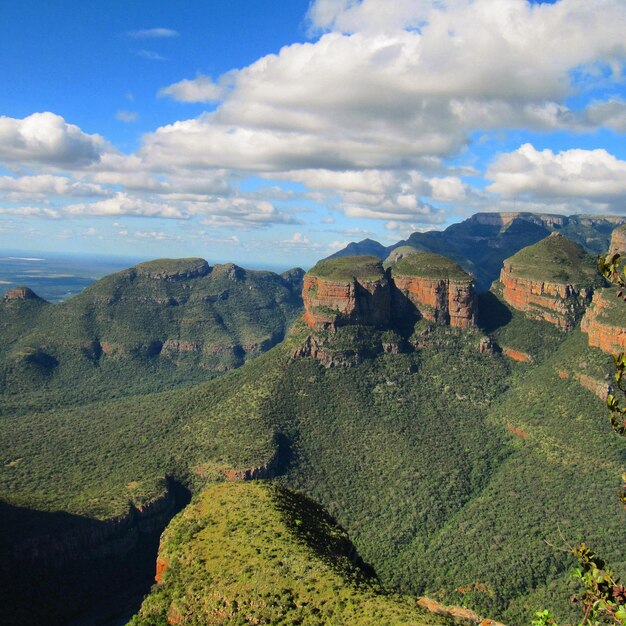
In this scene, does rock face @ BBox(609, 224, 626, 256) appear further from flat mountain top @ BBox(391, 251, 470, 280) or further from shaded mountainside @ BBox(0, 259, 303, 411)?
shaded mountainside @ BBox(0, 259, 303, 411)

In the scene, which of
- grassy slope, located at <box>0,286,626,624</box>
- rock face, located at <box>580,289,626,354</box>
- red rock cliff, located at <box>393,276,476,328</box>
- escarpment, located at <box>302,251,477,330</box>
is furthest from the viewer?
red rock cliff, located at <box>393,276,476,328</box>

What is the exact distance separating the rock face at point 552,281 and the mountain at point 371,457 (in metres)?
0.90

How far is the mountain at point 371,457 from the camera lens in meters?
62.6

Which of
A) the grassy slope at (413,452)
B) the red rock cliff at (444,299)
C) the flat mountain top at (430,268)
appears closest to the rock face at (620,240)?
the grassy slope at (413,452)

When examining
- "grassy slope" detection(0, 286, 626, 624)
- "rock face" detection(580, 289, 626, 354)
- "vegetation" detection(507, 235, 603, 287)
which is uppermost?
"vegetation" detection(507, 235, 603, 287)

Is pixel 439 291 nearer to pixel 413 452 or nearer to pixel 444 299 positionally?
pixel 444 299

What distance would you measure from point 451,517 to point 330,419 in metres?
28.2

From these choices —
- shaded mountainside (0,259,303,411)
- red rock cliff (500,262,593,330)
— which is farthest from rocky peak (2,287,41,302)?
red rock cliff (500,262,593,330)

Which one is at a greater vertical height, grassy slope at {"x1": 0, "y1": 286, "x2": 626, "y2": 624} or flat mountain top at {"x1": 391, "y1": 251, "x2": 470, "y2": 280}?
flat mountain top at {"x1": 391, "y1": 251, "x2": 470, "y2": 280}

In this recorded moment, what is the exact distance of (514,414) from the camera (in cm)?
10162

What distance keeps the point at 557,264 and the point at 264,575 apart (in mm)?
107943

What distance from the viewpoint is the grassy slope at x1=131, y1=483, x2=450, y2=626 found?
33.0 metres

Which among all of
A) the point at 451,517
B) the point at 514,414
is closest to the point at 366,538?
the point at 451,517

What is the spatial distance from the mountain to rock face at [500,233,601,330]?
90 centimetres
